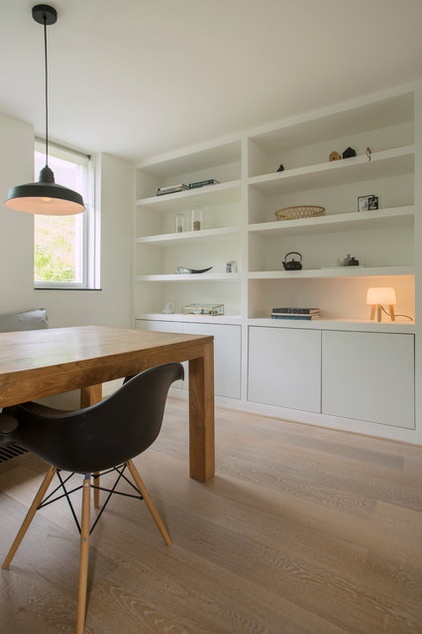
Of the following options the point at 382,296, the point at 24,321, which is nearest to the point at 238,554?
the point at 382,296

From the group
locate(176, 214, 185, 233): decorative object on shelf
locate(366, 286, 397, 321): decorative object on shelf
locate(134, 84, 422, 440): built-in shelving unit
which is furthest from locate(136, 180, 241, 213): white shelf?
locate(366, 286, 397, 321): decorative object on shelf

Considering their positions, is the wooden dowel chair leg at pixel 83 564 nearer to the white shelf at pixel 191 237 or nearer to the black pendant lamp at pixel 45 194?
the black pendant lamp at pixel 45 194

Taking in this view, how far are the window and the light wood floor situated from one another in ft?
6.02

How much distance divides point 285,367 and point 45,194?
215cm

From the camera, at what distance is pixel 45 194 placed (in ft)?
5.66

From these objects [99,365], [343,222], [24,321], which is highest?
[343,222]

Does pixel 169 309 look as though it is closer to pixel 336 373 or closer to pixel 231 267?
pixel 231 267

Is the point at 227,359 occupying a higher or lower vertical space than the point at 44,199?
lower

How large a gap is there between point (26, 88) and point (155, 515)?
288 cm

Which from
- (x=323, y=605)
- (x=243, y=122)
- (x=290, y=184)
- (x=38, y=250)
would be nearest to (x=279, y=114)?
(x=243, y=122)

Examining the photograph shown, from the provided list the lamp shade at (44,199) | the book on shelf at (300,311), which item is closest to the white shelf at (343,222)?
the book on shelf at (300,311)

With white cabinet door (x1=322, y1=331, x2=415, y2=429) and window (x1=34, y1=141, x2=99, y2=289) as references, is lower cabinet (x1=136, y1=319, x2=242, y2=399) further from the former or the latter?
window (x1=34, y1=141, x2=99, y2=289)

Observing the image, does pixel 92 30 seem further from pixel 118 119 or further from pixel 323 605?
pixel 323 605

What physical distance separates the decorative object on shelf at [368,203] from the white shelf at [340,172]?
22 centimetres
